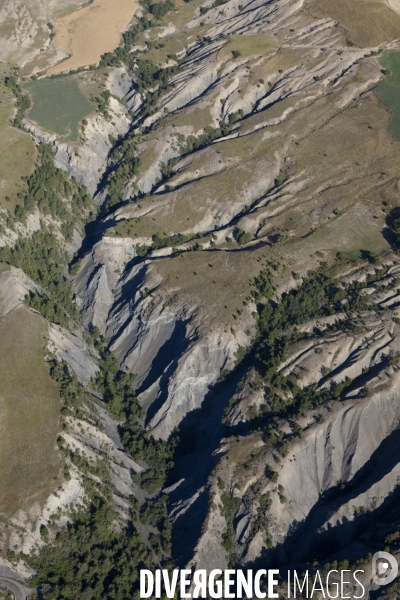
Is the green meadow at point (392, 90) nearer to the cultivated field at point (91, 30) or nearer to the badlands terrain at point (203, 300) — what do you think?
the badlands terrain at point (203, 300)

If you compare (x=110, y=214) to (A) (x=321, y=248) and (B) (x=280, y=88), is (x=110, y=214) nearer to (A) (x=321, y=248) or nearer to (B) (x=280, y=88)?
(A) (x=321, y=248)

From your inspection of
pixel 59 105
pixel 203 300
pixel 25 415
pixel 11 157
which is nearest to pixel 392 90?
pixel 203 300

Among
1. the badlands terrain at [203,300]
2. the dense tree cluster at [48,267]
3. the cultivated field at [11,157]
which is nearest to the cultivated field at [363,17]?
the badlands terrain at [203,300]

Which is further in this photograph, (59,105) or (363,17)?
(363,17)

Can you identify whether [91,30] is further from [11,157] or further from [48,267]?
[48,267]

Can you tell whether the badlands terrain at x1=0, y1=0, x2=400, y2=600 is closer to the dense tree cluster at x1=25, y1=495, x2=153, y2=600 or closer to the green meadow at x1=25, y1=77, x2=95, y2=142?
the dense tree cluster at x1=25, y1=495, x2=153, y2=600
